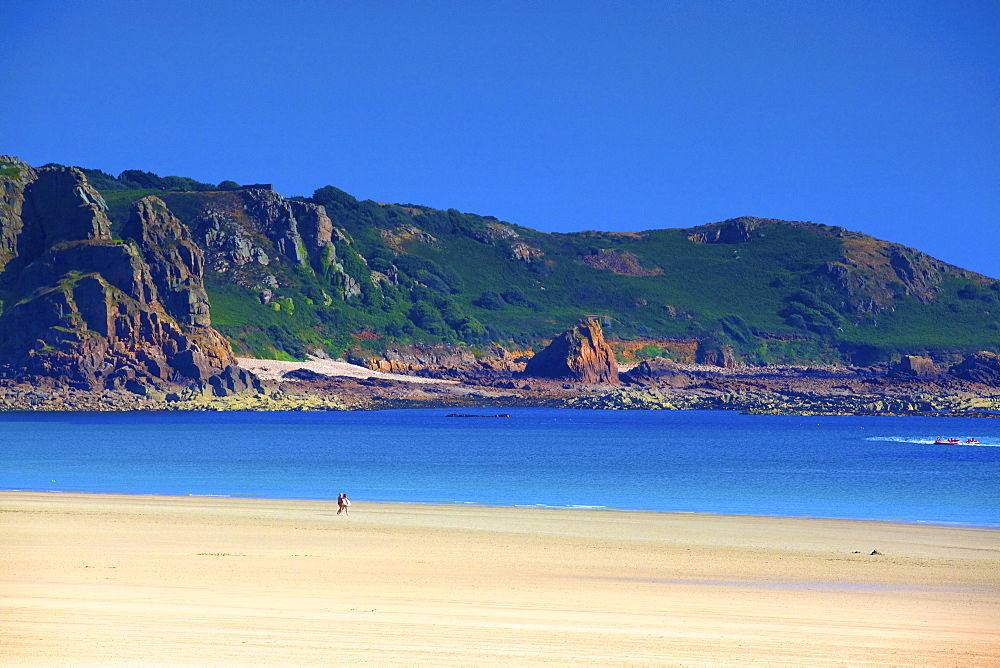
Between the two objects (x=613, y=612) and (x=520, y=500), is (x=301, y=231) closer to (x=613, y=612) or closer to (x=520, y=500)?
(x=520, y=500)

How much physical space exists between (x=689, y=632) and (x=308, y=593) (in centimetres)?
568

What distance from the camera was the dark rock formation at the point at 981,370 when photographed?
14312cm

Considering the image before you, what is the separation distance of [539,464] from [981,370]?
108 metres

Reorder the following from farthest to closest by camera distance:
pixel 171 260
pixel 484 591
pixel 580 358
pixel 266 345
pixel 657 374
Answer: pixel 657 374, pixel 580 358, pixel 266 345, pixel 171 260, pixel 484 591

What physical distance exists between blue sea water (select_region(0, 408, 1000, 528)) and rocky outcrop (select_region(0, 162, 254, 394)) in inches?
809

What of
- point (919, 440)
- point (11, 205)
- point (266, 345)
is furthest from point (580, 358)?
point (919, 440)

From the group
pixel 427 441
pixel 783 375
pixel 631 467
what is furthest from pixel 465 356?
pixel 631 467

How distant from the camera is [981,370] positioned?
474 feet

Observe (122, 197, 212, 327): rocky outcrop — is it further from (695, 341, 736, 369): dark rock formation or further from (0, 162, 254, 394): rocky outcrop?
(695, 341, 736, 369): dark rock formation

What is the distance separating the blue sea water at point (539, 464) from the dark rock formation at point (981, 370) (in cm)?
3979

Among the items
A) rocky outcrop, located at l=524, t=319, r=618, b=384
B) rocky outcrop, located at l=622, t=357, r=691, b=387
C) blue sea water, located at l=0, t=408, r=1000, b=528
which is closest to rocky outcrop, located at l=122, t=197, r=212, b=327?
blue sea water, located at l=0, t=408, r=1000, b=528

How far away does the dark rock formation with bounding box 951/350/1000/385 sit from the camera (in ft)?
470

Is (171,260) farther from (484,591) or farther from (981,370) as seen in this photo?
(484,591)

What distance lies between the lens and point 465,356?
17888cm
